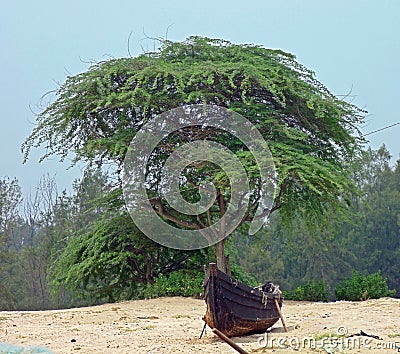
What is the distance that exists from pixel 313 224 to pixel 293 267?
11.6m

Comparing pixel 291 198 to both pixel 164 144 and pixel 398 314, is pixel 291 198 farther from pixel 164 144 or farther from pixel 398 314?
pixel 398 314

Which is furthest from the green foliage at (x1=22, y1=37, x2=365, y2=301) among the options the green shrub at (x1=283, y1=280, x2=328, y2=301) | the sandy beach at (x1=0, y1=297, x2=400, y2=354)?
the sandy beach at (x1=0, y1=297, x2=400, y2=354)

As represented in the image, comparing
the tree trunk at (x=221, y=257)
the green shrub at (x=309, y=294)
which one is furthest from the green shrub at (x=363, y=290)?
the tree trunk at (x=221, y=257)

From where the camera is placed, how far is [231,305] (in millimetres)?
5875

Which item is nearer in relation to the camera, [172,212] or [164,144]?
[164,144]

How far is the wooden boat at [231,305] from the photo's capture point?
5.80 m

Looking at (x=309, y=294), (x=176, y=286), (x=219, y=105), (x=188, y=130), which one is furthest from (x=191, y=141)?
(x=309, y=294)

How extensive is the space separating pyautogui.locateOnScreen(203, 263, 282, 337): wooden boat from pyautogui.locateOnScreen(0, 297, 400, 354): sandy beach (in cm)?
16

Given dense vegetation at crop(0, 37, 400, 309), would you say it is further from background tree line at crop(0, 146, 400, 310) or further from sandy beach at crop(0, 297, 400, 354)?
sandy beach at crop(0, 297, 400, 354)

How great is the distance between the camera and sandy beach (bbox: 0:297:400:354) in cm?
529

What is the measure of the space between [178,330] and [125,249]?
252 inches

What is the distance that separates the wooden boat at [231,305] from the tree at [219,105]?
14.7ft

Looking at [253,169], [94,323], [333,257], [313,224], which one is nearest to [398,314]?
[253,169]

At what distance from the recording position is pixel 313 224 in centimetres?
1352
